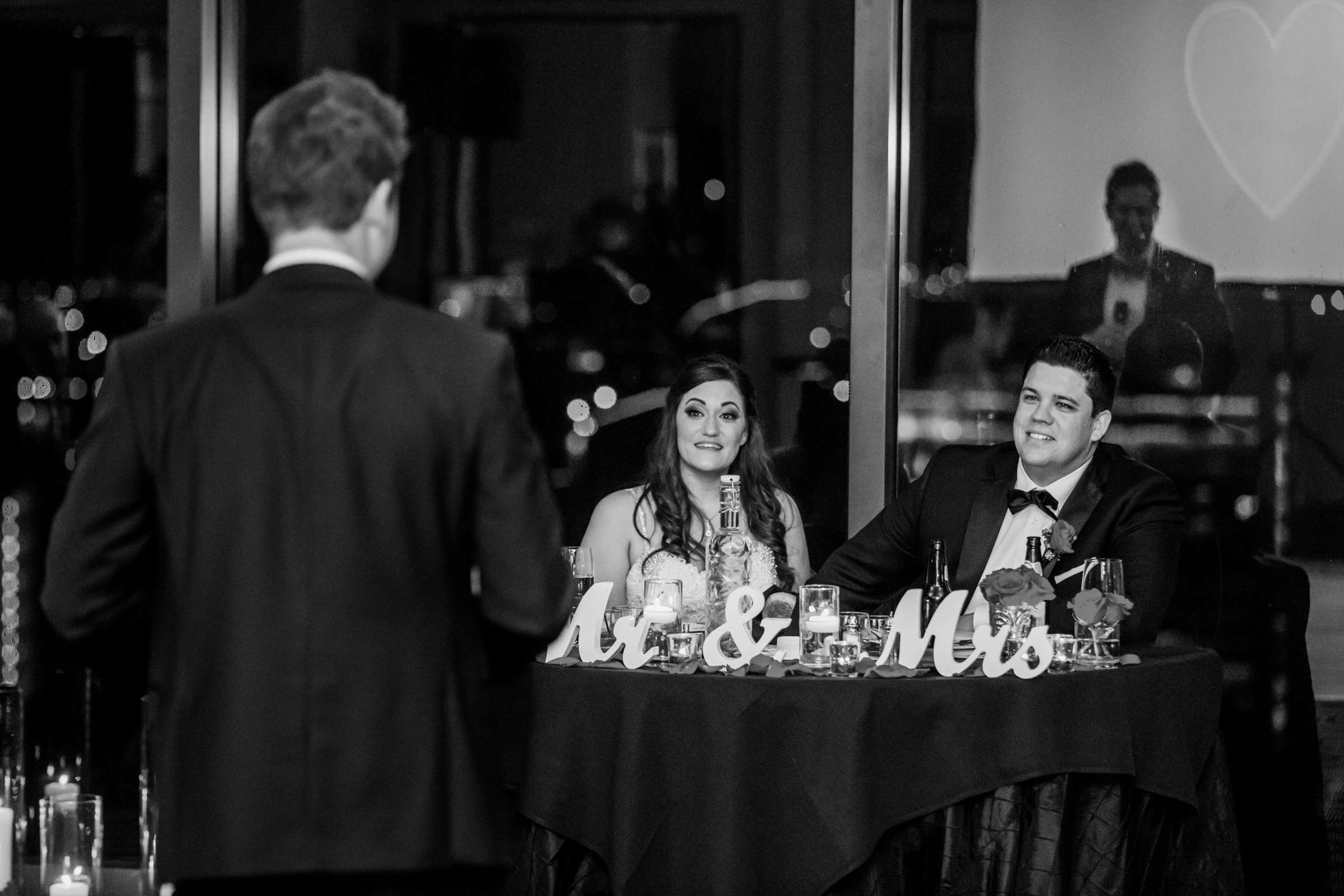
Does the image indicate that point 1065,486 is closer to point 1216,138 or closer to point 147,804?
point 1216,138

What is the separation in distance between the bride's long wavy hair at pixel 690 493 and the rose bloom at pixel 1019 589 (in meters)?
A: 1.17

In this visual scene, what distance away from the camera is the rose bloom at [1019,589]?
3.60m

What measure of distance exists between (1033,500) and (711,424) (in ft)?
3.15

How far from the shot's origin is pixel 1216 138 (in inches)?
209

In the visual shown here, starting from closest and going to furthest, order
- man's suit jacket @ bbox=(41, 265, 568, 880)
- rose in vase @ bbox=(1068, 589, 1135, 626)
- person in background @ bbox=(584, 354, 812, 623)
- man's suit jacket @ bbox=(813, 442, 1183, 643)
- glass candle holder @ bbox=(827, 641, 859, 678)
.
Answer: man's suit jacket @ bbox=(41, 265, 568, 880) → glass candle holder @ bbox=(827, 641, 859, 678) → rose in vase @ bbox=(1068, 589, 1135, 626) → man's suit jacket @ bbox=(813, 442, 1183, 643) → person in background @ bbox=(584, 354, 812, 623)

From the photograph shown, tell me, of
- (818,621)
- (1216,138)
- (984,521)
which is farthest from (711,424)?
(1216,138)

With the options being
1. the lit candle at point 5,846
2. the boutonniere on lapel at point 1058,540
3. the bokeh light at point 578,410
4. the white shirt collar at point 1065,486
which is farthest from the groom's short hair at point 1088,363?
the lit candle at point 5,846

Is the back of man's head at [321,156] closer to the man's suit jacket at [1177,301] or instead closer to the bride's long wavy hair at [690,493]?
the bride's long wavy hair at [690,493]

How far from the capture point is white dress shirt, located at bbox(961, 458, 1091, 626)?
14.3 ft

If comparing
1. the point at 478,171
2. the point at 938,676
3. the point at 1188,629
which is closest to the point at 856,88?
the point at 478,171

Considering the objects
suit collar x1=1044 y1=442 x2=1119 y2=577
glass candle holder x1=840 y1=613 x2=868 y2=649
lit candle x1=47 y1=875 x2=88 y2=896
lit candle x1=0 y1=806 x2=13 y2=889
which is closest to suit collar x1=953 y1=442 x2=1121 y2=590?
suit collar x1=1044 y1=442 x2=1119 y2=577

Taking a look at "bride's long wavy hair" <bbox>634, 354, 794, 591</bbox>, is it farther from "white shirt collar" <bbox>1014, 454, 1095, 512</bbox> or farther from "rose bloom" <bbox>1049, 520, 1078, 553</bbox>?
"rose bloom" <bbox>1049, 520, 1078, 553</bbox>

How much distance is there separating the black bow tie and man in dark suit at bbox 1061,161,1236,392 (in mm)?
1248

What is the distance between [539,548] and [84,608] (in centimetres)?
57
